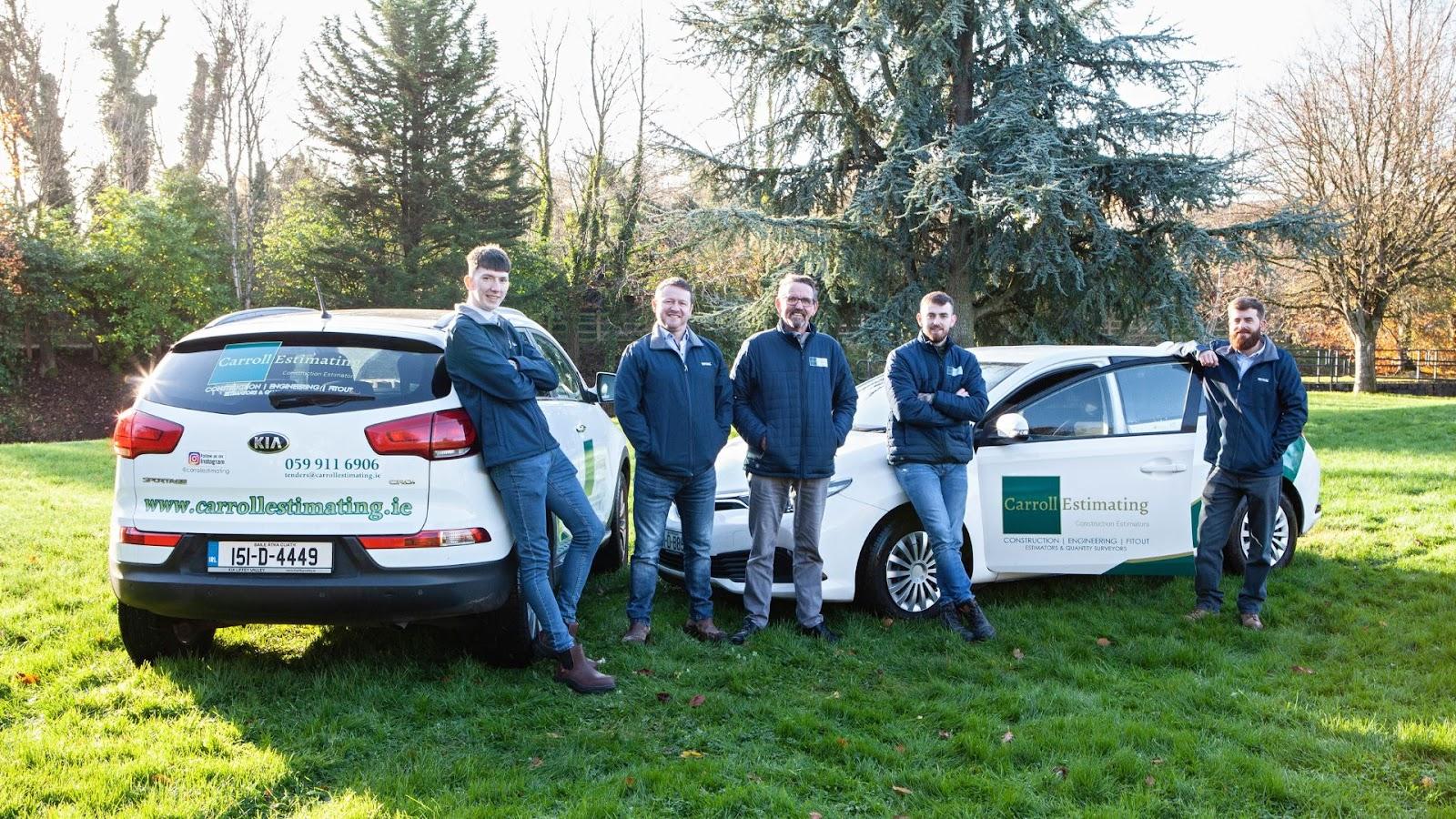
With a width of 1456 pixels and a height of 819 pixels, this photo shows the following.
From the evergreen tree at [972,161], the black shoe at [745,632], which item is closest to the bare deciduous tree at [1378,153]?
the evergreen tree at [972,161]

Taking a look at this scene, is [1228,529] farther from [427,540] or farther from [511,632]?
[427,540]

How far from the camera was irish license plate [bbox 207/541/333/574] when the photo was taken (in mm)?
3662

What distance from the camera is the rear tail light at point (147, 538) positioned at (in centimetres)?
370

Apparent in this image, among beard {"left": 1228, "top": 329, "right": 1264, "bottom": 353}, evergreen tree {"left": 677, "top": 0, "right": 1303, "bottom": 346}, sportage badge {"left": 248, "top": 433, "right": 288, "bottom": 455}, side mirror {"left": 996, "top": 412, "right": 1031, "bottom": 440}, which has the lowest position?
side mirror {"left": 996, "top": 412, "right": 1031, "bottom": 440}

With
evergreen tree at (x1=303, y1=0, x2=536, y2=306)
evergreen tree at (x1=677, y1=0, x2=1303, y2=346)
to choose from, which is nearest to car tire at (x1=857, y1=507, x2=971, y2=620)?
evergreen tree at (x1=677, y1=0, x2=1303, y2=346)

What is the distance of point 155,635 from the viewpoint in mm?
4211

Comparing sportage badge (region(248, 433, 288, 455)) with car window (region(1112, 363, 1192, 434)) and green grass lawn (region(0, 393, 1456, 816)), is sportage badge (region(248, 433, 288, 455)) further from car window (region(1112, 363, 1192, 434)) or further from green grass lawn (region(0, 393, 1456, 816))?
car window (region(1112, 363, 1192, 434))

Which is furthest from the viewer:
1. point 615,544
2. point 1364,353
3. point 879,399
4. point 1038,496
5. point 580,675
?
point 1364,353

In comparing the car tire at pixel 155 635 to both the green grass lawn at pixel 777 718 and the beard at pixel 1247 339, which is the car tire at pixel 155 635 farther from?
the beard at pixel 1247 339

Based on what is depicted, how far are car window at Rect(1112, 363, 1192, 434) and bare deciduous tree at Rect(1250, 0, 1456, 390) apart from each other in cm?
2343

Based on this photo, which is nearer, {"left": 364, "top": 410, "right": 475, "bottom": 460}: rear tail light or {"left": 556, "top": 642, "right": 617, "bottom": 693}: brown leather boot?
{"left": 364, "top": 410, "right": 475, "bottom": 460}: rear tail light

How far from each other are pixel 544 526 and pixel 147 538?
1.49 m

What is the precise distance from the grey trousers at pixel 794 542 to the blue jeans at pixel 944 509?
46 centimetres

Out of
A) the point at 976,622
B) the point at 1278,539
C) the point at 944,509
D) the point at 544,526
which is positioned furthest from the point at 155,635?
the point at 1278,539
